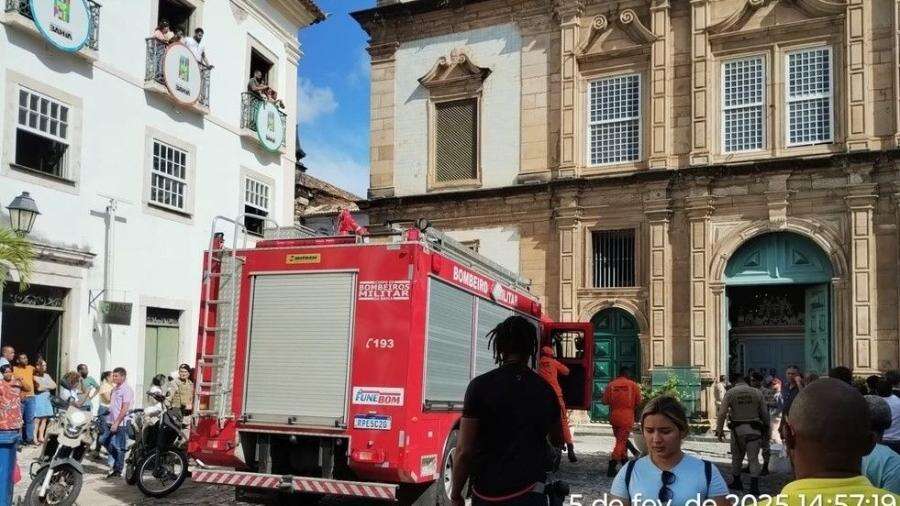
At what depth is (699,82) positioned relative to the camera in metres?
21.0

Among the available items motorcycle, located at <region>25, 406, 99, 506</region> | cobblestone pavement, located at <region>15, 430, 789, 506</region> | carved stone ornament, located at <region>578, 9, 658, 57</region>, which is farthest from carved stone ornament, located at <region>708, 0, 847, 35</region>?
motorcycle, located at <region>25, 406, 99, 506</region>

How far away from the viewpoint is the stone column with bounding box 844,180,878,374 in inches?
738

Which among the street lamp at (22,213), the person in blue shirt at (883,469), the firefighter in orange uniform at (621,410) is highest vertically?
the street lamp at (22,213)

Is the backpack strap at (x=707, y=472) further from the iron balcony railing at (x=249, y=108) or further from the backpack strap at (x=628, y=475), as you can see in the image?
the iron balcony railing at (x=249, y=108)

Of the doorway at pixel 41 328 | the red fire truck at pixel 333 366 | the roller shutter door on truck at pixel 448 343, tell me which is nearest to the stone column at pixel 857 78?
the roller shutter door on truck at pixel 448 343

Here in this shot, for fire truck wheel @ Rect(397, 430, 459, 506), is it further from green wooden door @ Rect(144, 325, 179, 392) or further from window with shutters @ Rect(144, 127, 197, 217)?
window with shutters @ Rect(144, 127, 197, 217)

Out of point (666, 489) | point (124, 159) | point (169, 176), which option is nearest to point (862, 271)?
point (169, 176)

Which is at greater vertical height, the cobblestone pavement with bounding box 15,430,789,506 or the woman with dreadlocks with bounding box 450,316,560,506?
the woman with dreadlocks with bounding box 450,316,560,506

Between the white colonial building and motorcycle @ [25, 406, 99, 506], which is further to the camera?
the white colonial building

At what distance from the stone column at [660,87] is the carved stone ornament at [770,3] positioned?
3.90 ft

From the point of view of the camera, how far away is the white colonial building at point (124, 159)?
1510 cm

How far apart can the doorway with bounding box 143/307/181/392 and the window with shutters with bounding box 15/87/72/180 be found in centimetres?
369

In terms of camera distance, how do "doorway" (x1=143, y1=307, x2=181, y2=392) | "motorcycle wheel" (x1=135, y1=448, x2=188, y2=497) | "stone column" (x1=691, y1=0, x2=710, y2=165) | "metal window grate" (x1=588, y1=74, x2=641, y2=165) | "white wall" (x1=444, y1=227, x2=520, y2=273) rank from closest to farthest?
"motorcycle wheel" (x1=135, y1=448, x2=188, y2=497) → "doorway" (x1=143, y1=307, x2=181, y2=392) → "stone column" (x1=691, y1=0, x2=710, y2=165) → "metal window grate" (x1=588, y1=74, x2=641, y2=165) → "white wall" (x1=444, y1=227, x2=520, y2=273)

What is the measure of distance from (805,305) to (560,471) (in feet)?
33.4
